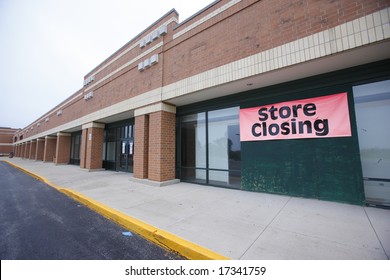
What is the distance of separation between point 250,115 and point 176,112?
4.06m

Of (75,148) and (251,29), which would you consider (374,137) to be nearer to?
(251,29)

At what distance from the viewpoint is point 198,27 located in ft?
23.6

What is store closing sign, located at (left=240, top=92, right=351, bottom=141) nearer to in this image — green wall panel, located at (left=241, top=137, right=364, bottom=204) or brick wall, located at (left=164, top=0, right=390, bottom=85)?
green wall panel, located at (left=241, top=137, right=364, bottom=204)

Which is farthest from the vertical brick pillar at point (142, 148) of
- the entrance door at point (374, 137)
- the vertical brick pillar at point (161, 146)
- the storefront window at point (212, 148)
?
the entrance door at point (374, 137)

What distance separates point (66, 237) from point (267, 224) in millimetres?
4165

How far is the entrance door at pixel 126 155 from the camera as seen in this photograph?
40.7ft

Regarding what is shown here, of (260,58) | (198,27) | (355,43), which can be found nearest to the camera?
(355,43)

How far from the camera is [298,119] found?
577 cm

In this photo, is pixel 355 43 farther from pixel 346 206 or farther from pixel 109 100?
pixel 109 100

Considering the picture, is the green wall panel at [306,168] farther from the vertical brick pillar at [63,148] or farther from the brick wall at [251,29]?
the vertical brick pillar at [63,148]

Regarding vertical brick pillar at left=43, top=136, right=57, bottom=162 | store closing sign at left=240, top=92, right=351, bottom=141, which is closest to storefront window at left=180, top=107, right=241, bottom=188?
store closing sign at left=240, top=92, right=351, bottom=141

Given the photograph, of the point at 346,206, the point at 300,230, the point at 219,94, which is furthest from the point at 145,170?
the point at 346,206

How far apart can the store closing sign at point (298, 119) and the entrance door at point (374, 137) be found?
414mm

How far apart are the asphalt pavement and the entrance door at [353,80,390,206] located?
5.65 metres
